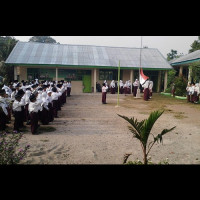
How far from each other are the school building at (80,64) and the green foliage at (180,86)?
3.45m

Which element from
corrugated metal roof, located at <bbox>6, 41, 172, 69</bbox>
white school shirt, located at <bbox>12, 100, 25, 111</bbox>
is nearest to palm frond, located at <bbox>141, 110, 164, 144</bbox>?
white school shirt, located at <bbox>12, 100, 25, 111</bbox>

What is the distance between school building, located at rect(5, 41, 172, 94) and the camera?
59.9 ft

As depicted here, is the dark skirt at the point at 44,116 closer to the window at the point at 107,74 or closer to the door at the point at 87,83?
the door at the point at 87,83

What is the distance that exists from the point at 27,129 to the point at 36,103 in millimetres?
1190

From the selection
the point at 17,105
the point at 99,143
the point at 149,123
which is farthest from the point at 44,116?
the point at 149,123

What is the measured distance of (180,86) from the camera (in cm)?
1650

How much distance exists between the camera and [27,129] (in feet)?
21.8

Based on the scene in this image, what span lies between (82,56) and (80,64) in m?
2.23

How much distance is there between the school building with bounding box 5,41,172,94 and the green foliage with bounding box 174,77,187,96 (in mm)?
3454

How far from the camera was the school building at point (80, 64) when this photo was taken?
59.9 feet

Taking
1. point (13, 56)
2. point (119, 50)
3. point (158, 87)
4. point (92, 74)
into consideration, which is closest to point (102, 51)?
point (119, 50)

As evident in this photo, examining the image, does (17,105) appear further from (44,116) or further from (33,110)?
(44,116)

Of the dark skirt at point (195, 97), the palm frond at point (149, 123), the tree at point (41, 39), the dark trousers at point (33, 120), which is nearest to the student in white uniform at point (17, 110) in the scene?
the dark trousers at point (33, 120)

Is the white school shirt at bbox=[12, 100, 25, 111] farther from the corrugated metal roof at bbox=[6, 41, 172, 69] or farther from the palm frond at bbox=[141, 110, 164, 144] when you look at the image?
the corrugated metal roof at bbox=[6, 41, 172, 69]
